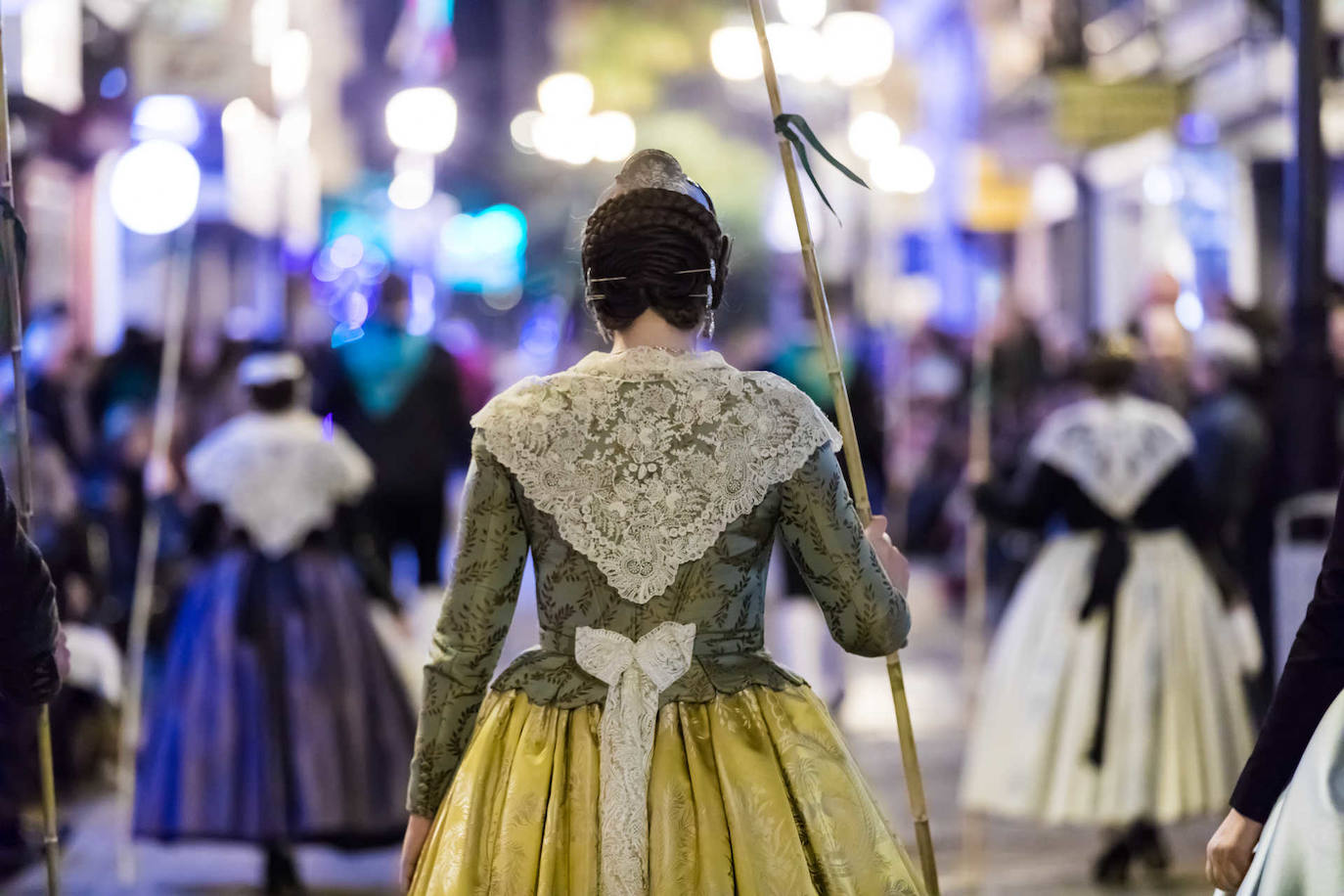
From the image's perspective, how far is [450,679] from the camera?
3422 millimetres

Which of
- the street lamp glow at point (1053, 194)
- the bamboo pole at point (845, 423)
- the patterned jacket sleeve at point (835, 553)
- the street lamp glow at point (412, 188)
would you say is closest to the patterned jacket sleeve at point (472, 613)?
the patterned jacket sleeve at point (835, 553)

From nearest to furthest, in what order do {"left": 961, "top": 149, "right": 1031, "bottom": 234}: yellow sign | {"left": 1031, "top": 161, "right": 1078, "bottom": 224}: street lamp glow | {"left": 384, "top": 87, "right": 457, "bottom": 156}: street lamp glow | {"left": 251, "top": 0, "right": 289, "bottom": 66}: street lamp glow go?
{"left": 251, "top": 0, "right": 289, "bottom": 66}: street lamp glow, {"left": 384, "top": 87, "right": 457, "bottom": 156}: street lamp glow, {"left": 1031, "top": 161, "right": 1078, "bottom": 224}: street lamp glow, {"left": 961, "top": 149, "right": 1031, "bottom": 234}: yellow sign

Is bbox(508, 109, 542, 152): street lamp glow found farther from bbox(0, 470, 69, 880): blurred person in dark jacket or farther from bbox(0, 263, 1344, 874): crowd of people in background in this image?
bbox(0, 470, 69, 880): blurred person in dark jacket

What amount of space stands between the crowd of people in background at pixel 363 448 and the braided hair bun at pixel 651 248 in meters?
3.98

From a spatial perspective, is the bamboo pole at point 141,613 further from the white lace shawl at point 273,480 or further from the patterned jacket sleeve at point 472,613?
the patterned jacket sleeve at point 472,613

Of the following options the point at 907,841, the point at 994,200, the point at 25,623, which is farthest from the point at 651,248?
the point at 994,200

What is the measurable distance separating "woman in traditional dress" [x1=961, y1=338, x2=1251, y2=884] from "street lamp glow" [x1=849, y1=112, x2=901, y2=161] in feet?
36.2

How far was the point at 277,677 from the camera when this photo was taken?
702 centimetres

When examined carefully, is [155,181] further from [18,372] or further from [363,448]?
[18,372]

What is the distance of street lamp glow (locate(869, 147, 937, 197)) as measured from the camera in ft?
64.5

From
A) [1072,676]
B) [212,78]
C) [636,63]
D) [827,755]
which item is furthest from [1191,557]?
[636,63]

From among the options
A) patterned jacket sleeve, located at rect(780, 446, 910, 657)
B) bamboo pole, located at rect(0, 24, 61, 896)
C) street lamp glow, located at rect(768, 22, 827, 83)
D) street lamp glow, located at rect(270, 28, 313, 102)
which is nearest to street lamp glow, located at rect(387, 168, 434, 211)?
street lamp glow, located at rect(768, 22, 827, 83)

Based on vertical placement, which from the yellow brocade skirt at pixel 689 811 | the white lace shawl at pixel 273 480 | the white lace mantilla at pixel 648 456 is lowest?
the yellow brocade skirt at pixel 689 811

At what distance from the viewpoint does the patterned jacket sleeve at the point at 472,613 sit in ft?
11.2
